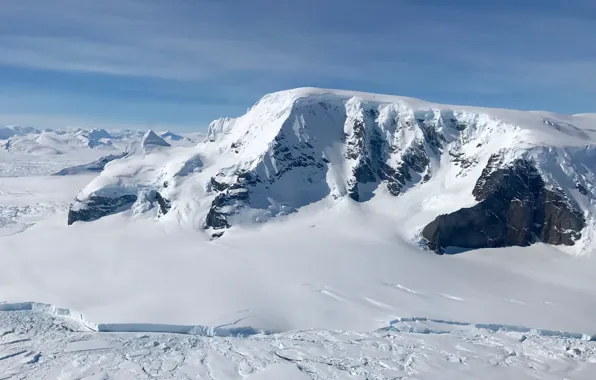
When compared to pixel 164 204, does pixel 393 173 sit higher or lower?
higher

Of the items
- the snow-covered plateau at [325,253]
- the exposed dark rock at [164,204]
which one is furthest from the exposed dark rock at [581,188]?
the exposed dark rock at [164,204]

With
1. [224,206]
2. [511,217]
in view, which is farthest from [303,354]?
[511,217]

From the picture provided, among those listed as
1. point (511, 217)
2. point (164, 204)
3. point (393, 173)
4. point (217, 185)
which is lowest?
point (164, 204)

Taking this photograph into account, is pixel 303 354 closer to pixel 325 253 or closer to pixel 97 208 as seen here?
pixel 325 253

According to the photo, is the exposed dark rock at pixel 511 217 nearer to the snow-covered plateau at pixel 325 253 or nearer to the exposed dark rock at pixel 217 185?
the snow-covered plateau at pixel 325 253

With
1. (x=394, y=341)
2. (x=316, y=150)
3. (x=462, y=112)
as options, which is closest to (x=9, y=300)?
(x=394, y=341)
